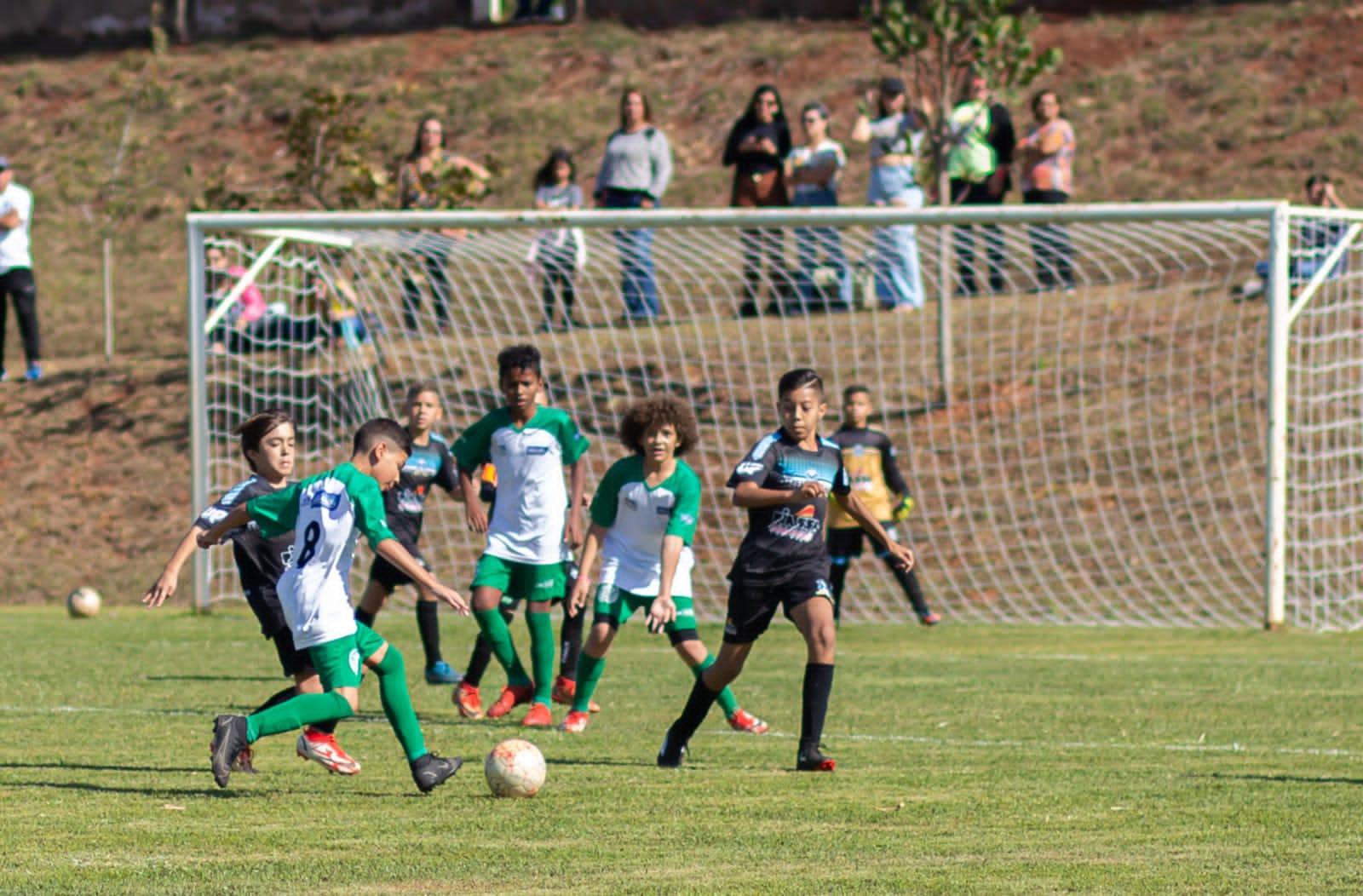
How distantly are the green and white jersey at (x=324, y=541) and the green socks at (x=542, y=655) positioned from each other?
2.51 metres

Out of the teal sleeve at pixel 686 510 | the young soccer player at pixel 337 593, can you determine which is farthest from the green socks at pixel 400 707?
the teal sleeve at pixel 686 510

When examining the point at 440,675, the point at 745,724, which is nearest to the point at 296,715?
the point at 745,724

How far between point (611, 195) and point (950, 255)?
343 centimetres

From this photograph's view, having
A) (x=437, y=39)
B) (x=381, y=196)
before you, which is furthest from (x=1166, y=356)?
(x=437, y=39)

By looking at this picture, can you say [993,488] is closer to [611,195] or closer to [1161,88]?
[611,195]

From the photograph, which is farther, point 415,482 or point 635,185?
point 635,185

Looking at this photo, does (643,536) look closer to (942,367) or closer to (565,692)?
(565,692)

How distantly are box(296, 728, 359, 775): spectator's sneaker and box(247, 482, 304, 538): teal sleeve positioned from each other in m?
0.78

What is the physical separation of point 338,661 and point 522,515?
2.89 meters

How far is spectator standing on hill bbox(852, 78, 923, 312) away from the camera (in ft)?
64.7

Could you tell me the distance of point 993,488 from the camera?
746 inches

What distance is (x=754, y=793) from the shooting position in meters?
7.89

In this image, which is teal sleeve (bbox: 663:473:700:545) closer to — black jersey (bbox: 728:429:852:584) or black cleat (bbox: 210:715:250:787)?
black jersey (bbox: 728:429:852:584)

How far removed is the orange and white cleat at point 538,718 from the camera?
10.2 m
